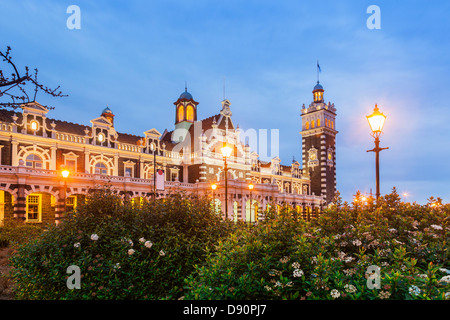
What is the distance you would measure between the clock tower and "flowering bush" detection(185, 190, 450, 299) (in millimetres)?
55475

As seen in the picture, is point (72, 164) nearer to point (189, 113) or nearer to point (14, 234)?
point (14, 234)

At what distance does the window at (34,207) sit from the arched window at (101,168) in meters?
6.72

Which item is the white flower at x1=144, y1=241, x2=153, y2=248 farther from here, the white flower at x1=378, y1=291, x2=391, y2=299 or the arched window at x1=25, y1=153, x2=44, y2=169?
the arched window at x1=25, y1=153, x2=44, y2=169

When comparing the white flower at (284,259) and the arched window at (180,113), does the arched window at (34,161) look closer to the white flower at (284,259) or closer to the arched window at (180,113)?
the arched window at (180,113)

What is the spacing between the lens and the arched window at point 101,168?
1379 inches

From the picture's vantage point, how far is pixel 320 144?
197 ft

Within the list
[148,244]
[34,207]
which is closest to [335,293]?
[148,244]

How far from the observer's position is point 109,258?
7.00 metres

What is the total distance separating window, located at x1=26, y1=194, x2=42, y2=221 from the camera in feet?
95.9

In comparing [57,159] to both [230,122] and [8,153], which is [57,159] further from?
[230,122]

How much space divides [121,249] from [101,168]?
30829mm

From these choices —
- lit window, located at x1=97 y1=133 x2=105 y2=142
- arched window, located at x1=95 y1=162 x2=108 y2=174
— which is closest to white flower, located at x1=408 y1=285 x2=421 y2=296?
arched window, located at x1=95 y1=162 x2=108 y2=174

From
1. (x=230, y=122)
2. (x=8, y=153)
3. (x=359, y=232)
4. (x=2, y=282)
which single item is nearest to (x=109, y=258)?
(x=359, y=232)
